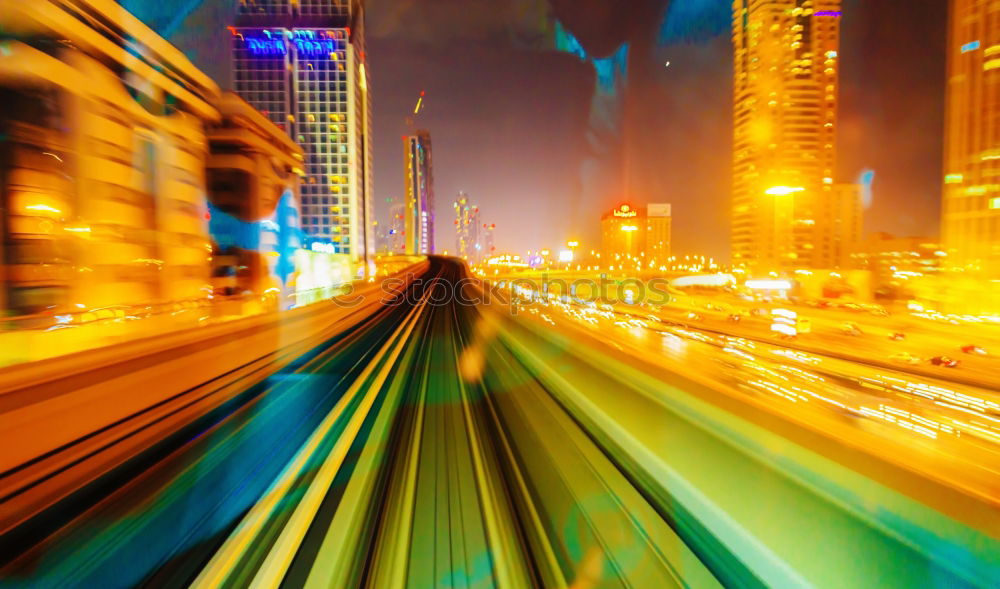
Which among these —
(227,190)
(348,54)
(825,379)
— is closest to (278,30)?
(348,54)

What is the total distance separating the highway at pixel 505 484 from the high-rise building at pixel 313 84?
95.0 meters

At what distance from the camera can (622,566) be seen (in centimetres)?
311

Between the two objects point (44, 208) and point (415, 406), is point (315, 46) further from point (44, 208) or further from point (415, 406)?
point (415, 406)

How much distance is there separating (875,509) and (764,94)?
8649cm

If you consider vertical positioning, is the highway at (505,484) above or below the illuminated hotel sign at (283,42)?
A: below

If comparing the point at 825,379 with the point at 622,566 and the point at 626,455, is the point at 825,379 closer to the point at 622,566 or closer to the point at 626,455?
the point at 626,455

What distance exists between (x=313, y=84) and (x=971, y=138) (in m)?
102

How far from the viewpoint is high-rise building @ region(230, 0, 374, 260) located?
96.8 metres

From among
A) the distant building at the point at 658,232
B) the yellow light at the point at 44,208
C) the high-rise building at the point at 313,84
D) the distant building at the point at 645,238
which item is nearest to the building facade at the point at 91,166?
the yellow light at the point at 44,208

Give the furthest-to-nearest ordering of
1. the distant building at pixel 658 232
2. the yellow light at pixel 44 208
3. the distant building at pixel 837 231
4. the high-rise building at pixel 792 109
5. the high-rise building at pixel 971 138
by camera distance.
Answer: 1. the distant building at pixel 658 232
2. the high-rise building at pixel 792 109
3. the distant building at pixel 837 231
4. the high-rise building at pixel 971 138
5. the yellow light at pixel 44 208

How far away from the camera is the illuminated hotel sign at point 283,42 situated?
317 ft

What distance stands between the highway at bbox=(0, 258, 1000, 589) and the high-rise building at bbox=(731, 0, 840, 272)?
243 ft

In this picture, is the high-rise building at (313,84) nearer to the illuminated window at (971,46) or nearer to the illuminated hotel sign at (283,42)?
the illuminated hotel sign at (283,42)

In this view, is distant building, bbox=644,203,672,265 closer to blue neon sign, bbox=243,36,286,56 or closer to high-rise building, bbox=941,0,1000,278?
high-rise building, bbox=941,0,1000,278
